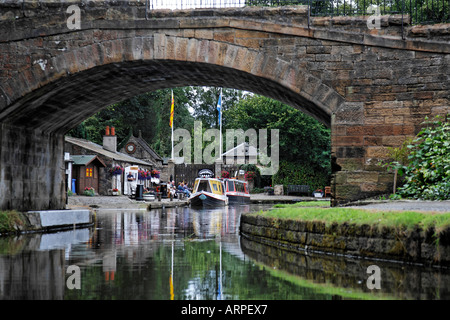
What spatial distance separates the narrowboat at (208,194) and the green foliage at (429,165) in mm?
20116

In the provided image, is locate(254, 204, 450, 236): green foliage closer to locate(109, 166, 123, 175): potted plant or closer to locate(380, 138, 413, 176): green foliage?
locate(380, 138, 413, 176): green foliage

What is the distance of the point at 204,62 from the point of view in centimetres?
1238

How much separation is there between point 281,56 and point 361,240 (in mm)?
5606

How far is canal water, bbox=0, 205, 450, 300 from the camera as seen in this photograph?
5266mm

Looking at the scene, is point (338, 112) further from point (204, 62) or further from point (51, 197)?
point (51, 197)

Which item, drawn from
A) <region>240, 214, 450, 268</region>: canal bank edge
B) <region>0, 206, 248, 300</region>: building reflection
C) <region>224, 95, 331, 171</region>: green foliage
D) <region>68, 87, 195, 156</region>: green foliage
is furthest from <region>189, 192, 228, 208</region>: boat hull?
<region>240, 214, 450, 268</region>: canal bank edge

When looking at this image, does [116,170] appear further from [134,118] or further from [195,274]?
[195,274]

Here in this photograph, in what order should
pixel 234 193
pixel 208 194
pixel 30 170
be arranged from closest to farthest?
pixel 30 170 → pixel 208 194 → pixel 234 193

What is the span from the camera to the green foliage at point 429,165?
11.3 m

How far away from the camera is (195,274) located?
255 inches

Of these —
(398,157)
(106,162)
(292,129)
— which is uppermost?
(292,129)

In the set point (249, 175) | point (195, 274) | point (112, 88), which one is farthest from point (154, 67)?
point (249, 175)

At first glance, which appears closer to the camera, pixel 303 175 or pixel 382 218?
pixel 382 218

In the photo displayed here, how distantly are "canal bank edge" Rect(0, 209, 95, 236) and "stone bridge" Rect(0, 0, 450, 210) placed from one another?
7.69 ft
